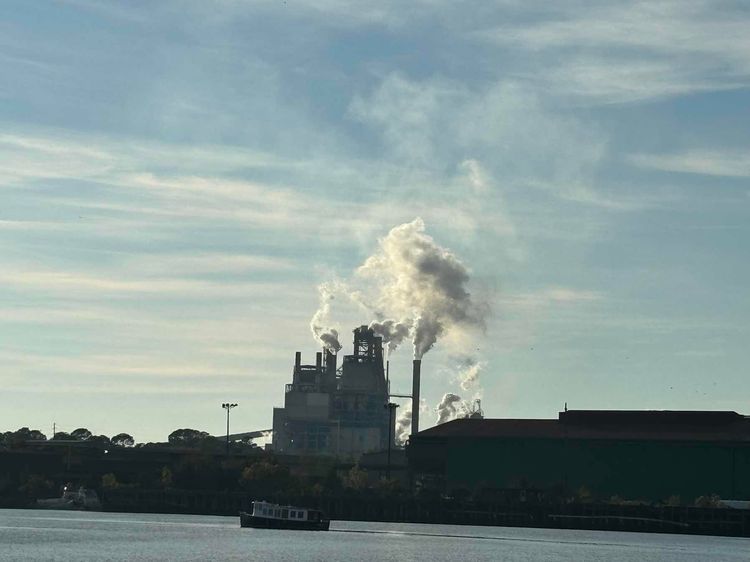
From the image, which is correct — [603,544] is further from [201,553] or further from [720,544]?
[201,553]

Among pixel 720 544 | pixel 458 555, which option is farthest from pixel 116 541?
pixel 720 544

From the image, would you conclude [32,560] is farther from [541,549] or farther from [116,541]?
[541,549]

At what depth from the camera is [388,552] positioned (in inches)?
6639

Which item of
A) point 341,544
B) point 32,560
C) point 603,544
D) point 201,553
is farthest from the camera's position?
point 603,544

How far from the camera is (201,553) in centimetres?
→ 16262

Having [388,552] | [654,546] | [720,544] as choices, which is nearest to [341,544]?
[388,552]

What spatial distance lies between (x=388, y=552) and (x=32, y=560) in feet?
124

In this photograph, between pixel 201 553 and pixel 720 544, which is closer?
pixel 201 553

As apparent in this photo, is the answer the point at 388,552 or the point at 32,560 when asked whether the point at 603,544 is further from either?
the point at 32,560

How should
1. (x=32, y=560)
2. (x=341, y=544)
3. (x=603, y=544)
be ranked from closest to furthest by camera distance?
(x=32, y=560) < (x=341, y=544) < (x=603, y=544)

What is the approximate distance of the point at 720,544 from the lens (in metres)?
198

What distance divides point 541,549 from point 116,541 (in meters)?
48.2

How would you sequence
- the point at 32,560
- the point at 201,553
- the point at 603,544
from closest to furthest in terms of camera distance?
the point at 32,560, the point at 201,553, the point at 603,544

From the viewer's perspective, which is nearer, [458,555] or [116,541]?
[458,555]
